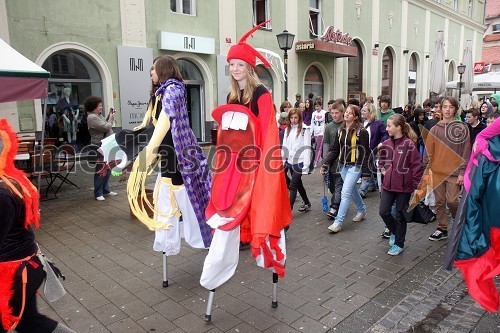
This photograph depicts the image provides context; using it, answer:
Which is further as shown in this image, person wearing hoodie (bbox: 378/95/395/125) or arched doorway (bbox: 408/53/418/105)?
arched doorway (bbox: 408/53/418/105)

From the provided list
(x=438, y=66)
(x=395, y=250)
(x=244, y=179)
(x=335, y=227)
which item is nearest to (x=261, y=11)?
(x=438, y=66)

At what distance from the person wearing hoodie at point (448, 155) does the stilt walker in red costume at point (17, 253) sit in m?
4.03

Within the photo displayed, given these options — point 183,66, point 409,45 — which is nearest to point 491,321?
point 183,66

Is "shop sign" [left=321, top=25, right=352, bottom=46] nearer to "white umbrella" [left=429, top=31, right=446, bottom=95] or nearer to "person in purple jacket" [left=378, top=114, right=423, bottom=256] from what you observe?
"white umbrella" [left=429, top=31, right=446, bottom=95]

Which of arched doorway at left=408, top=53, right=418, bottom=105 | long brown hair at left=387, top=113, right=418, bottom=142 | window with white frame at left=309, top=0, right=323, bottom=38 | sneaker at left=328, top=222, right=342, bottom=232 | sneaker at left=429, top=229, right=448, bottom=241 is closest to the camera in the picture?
long brown hair at left=387, top=113, right=418, bottom=142

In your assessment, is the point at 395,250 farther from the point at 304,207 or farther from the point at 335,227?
the point at 304,207

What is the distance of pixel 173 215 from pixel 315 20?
15978 mm

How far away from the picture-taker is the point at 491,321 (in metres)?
3.25

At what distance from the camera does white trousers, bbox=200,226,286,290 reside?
2992mm

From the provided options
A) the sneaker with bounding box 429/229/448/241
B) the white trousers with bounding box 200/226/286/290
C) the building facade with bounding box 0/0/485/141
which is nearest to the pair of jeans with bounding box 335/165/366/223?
the sneaker with bounding box 429/229/448/241

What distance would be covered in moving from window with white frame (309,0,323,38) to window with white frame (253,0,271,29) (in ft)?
8.96

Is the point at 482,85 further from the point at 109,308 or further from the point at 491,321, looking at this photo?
the point at 109,308

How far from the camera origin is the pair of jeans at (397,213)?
461cm

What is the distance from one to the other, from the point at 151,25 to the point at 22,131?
15.4 feet
